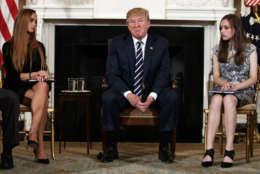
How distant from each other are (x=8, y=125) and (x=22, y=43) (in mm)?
643

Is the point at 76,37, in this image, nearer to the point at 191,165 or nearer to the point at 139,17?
the point at 139,17

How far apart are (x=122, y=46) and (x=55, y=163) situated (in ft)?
3.47

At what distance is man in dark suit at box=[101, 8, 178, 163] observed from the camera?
9.27ft

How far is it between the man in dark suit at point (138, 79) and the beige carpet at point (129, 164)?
0.15 meters

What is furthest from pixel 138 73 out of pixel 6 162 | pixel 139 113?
pixel 6 162

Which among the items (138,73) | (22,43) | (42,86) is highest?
(22,43)

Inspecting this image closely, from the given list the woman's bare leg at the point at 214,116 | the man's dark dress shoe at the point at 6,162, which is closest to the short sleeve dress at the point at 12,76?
the man's dark dress shoe at the point at 6,162

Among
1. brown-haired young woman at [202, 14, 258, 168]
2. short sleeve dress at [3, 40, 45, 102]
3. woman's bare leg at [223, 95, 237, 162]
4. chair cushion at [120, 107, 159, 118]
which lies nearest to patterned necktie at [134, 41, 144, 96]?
chair cushion at [120, 107, 159, 118]

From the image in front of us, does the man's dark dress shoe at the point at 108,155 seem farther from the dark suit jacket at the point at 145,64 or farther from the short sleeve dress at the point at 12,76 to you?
the short sleeve dress at the point at 12,76

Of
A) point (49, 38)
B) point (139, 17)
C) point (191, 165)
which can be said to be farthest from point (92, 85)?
point (191, 165)

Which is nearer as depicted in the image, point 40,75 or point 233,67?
point 40,75

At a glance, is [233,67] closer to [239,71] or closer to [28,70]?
[239,71]

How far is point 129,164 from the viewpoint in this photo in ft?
9.04

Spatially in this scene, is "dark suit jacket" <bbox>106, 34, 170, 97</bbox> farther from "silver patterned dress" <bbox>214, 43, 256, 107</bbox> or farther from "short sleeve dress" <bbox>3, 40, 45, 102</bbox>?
"short sleeve dress" <bbox>3, 40, 45, 102</bbox>
